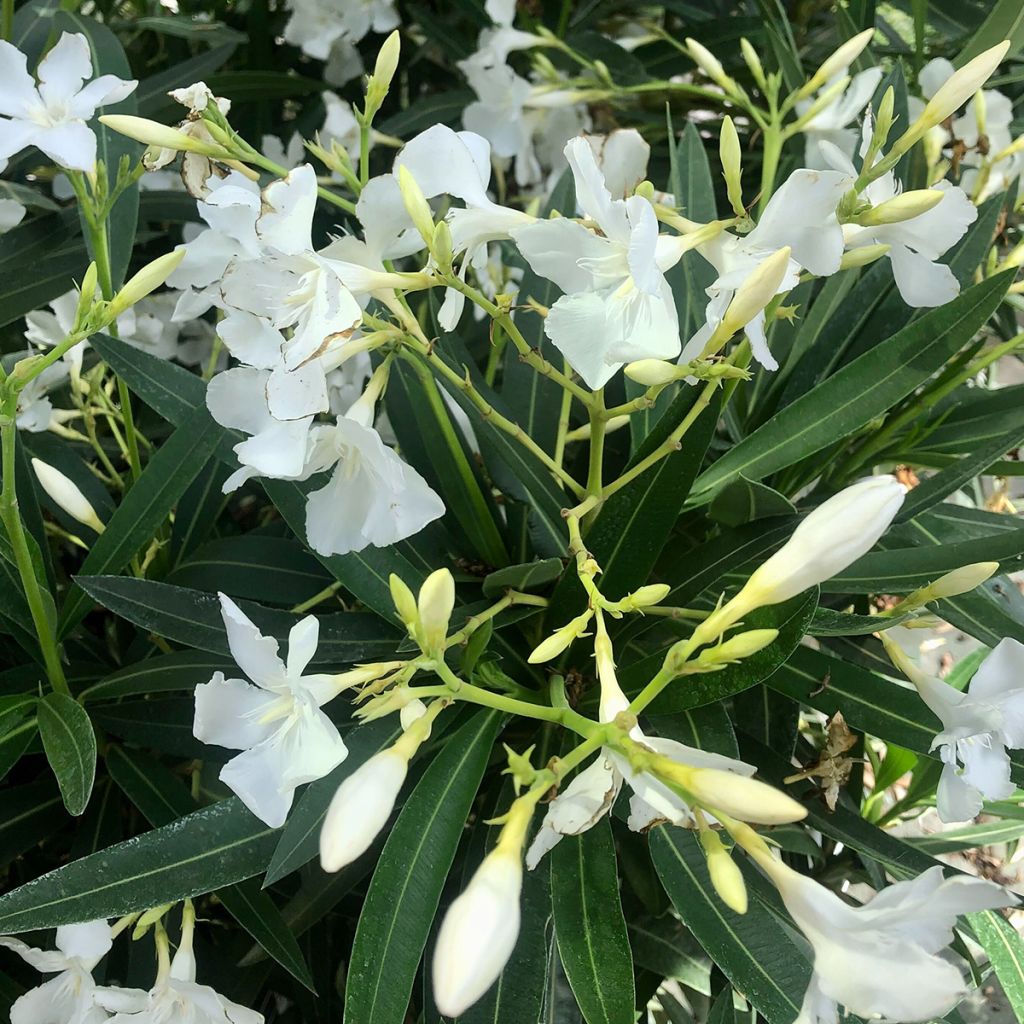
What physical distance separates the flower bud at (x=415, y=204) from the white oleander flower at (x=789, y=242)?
0.16 metres

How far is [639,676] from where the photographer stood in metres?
0.62

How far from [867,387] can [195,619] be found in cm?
52

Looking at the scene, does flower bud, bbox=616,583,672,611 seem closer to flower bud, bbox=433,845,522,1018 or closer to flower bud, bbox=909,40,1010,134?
flower bud, bbox=433,845,522,1018

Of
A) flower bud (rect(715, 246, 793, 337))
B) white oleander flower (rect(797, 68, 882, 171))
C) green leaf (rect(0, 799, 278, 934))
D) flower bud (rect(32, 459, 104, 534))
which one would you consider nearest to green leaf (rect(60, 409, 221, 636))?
flower bud (rect(32, 459, 104, 534))

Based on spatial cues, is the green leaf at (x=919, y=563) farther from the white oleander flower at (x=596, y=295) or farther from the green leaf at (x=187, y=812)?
the green leaf at (x=187, y=812)

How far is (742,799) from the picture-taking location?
38 cm

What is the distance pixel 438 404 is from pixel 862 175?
1.06ft

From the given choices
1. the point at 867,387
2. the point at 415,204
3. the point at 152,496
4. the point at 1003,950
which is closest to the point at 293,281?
the point at 415,204

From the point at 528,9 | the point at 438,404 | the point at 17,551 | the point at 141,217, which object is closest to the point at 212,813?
the point at 17,551

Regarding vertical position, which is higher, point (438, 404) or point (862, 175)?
point (862, 175)

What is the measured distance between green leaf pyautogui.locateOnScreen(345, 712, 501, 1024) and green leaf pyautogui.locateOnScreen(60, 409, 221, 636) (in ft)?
1.02

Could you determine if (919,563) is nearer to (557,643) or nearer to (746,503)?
(746,503)

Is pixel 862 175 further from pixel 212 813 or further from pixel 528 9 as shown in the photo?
pixel 528 9

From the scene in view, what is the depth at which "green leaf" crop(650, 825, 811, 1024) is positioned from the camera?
0.57 metres
